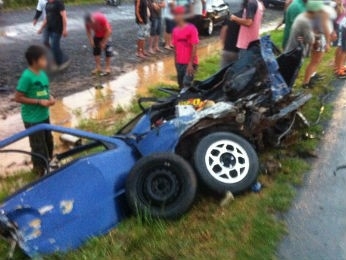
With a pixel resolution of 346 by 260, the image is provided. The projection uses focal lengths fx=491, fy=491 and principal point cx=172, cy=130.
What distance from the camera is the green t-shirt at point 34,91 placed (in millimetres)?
4764

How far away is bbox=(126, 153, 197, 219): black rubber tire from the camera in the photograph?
12.6ft

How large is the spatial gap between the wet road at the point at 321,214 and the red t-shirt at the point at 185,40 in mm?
2336

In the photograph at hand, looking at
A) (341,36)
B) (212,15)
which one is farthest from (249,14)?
(212,15)

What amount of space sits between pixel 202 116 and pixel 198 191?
26.1 inches

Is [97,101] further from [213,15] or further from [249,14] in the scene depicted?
[213,15]

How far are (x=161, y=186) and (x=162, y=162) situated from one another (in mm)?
202

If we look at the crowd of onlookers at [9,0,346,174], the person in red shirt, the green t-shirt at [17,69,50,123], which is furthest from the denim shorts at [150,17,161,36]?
the green t-shirt at [17,69,50,123]

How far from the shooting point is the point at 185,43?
268 inches

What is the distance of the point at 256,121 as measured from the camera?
15.1ft

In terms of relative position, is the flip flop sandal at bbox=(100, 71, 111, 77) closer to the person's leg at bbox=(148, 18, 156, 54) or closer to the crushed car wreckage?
the person's leg at bbox=(148, 18, 156, 54)

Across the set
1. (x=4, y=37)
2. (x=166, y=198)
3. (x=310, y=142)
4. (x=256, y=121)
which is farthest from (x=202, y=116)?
(x=4, y=37)

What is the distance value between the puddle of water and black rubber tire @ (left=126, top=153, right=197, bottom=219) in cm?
235

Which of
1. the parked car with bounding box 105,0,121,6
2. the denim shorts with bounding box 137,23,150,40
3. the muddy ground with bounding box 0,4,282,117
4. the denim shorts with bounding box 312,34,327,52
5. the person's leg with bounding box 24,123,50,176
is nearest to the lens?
the person's leg with bounding box 24,123,50,176

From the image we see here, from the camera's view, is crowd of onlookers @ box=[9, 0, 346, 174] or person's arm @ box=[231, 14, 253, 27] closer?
crowd of onlookers @ box=[9, 0, 346, 174]
